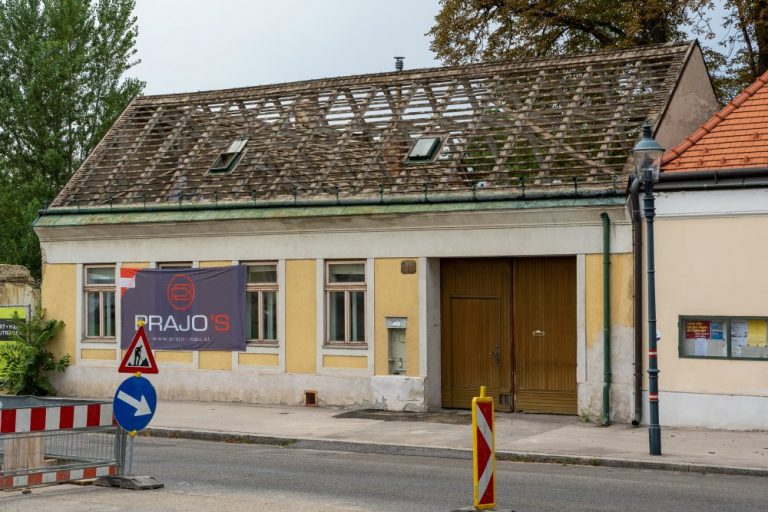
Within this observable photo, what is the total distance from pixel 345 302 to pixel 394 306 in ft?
3.68

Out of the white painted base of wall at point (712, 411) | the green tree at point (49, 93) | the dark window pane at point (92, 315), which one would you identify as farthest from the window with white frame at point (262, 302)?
the green tree at point (49, 93)

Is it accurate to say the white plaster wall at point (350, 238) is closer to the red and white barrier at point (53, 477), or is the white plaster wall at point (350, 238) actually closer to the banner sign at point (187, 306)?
the banner sign at point (187, 306)

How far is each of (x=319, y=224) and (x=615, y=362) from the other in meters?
6.28

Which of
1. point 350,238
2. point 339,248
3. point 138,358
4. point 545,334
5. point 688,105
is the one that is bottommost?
point 138,358

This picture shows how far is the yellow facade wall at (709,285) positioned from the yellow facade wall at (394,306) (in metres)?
4.63

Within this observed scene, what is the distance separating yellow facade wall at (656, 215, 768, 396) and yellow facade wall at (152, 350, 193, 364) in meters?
9.85

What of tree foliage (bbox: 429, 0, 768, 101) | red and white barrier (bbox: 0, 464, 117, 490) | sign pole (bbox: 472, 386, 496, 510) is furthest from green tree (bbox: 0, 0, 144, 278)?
sign pole (bbox: 472, 386, 496, 510)

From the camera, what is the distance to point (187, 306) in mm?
23828

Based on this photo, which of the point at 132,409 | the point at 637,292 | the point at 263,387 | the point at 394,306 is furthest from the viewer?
the point at 263,387

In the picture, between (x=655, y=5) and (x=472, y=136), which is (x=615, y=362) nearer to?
(x=472, y=136)

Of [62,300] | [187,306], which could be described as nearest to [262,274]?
[187,306]

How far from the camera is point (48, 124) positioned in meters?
45.2

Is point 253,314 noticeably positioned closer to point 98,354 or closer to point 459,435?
point 98,354

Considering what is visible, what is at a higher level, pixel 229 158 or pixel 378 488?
pixel 229 158
